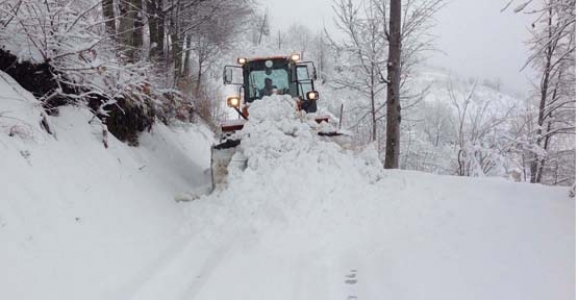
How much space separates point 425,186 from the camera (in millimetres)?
6215

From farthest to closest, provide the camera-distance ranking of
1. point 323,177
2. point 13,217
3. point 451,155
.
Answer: point 451,155 → point 323,177 → point 13,217

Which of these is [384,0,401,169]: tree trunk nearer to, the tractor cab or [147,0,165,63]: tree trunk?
the tractor cab

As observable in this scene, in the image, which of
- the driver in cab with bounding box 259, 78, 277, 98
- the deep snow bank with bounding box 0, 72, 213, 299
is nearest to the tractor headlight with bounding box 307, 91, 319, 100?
the driver in cab with bounding box 259, 78, 277, 98

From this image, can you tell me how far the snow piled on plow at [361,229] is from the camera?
3633mm

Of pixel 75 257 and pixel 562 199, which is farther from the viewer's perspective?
pixel 562 199

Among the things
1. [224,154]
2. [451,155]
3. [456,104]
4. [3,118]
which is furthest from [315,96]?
[451,155]

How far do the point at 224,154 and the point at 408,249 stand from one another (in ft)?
10.1

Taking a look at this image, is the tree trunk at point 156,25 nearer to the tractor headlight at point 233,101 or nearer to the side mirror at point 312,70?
the tractor headlight at point 233,101

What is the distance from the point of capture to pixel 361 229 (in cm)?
510

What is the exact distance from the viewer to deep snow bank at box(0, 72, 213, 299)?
3273 millimetres

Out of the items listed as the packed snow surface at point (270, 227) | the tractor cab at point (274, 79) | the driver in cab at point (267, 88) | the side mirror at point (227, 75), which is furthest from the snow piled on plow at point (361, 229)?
the driver in cab at point (267, 88)

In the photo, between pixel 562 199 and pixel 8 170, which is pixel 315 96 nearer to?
pixel 562 199

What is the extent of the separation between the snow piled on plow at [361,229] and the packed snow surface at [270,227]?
0.02 m

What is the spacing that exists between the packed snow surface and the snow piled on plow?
0.02 m
